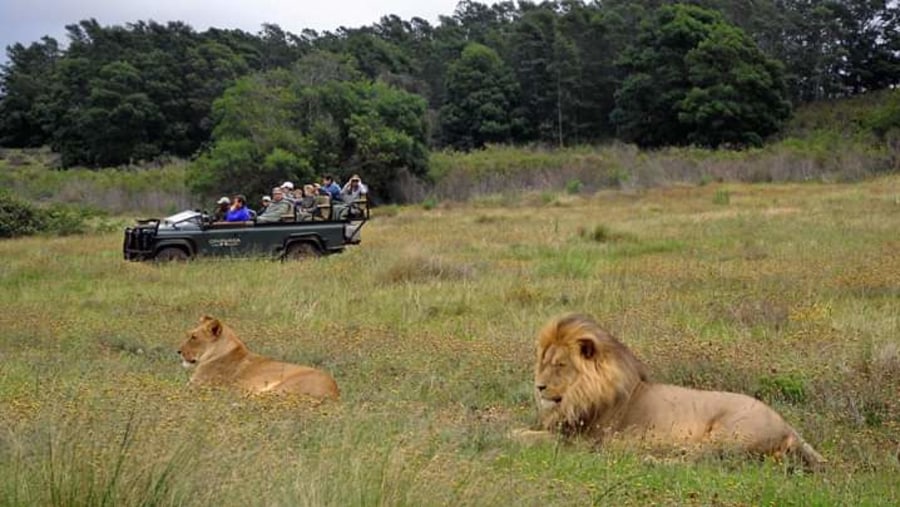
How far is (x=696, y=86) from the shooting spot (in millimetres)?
55719

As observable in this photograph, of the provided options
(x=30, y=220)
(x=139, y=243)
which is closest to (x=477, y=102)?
(x=30, y=220)

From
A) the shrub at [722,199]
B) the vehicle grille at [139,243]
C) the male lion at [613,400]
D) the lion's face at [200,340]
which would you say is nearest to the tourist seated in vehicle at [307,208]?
the vehicle grille at [139,243]

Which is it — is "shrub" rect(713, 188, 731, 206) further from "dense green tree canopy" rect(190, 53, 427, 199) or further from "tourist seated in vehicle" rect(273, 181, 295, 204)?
"dense green tree canopy" rect(190, 53, 427, 199)

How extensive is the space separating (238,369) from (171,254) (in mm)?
11412

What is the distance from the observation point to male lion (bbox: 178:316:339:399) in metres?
7.59

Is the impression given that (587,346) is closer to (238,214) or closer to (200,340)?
(200,340)

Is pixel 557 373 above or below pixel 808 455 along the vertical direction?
above

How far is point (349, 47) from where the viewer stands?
7375 cm

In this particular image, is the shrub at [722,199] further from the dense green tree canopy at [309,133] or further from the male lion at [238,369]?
the male lion at [238,369]

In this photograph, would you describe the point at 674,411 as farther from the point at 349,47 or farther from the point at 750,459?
the point at 349,47

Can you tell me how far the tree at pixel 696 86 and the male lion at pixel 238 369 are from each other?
4682 centimetres

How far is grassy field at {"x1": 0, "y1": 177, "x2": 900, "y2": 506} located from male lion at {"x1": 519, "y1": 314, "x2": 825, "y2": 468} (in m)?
0.28

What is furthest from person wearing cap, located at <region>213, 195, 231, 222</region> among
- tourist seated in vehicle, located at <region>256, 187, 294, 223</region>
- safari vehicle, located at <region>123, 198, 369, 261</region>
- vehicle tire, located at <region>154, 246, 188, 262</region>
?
vehicle tire, located at <region>154, 246, 188, 262</region>

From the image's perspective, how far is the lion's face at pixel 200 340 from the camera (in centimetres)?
898
